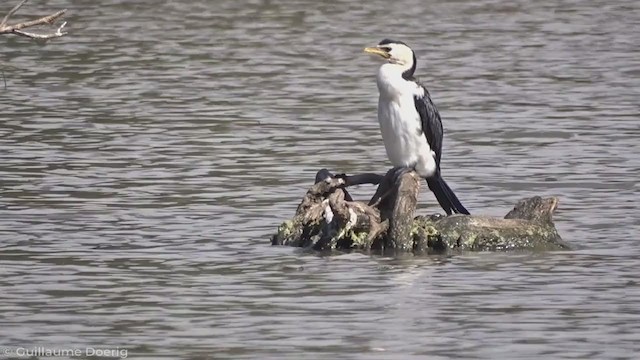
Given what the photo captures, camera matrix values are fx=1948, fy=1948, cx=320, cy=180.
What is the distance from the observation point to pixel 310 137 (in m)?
20.9

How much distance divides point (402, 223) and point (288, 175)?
14.4 ft

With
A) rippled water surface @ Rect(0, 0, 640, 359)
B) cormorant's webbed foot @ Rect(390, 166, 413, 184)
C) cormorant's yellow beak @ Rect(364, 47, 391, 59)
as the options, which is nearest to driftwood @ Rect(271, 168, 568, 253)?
cormorant's webbed foot @ Rect(390, 166, 413, 184)

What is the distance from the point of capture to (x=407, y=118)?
14.7m

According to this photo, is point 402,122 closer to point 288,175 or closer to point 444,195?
point 444,195

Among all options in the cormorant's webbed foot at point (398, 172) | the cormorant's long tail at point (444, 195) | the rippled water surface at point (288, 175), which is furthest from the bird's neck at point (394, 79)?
the rippled water surface at point (288, 175)

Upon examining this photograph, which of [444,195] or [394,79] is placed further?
[444,195]

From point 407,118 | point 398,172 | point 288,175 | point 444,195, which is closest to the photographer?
point 398,172

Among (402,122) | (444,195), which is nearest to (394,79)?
(402,122)

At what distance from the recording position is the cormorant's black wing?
48.1ft

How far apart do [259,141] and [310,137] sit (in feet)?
1.82

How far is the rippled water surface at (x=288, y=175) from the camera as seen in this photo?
11648 mm

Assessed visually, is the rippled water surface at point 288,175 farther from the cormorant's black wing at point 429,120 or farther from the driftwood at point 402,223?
the cormorant's black wing at point 429,120

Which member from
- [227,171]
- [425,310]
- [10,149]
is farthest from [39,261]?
[10,149]

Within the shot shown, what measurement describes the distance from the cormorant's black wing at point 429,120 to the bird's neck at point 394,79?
5.9 inches
